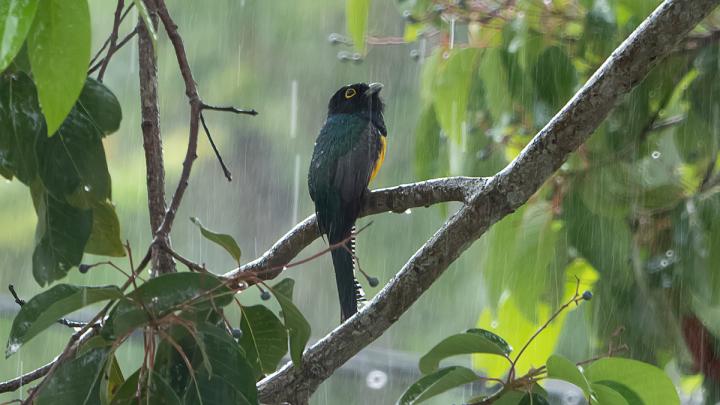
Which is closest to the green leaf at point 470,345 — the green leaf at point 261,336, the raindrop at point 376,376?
the green leaf at point 261,336

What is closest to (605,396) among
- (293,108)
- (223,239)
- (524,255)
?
(223,239)

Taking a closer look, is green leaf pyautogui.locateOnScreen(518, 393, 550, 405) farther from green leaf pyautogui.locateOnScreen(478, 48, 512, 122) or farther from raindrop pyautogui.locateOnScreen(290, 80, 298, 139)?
raindrop pyautogui.locateOnScreen(290, 80, 298, 139)

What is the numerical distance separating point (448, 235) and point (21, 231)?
4.43 meters

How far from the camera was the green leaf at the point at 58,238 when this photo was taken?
97cm

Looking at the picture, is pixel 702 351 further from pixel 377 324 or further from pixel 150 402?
pixel 150 402

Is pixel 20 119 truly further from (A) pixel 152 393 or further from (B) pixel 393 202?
(B) pixel 393 202

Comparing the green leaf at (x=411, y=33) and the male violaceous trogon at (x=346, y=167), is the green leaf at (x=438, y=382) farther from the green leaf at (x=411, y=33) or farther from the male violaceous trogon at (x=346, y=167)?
the green leaf at (x=411, y=33)

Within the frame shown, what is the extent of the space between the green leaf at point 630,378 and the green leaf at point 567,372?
0.27ft

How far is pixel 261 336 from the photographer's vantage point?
40.3 inches

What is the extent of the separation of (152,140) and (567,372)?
0.50 metres

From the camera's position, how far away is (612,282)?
1.68 metres

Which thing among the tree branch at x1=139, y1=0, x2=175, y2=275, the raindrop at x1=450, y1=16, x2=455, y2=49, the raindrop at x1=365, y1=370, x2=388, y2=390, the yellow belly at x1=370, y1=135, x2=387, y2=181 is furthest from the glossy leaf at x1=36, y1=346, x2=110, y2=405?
the raindrop at x1=365, y1=370, x2=388, y2=390

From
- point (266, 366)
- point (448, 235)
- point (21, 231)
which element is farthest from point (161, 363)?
point (21, 231)

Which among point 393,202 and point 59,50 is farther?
point 393,202
